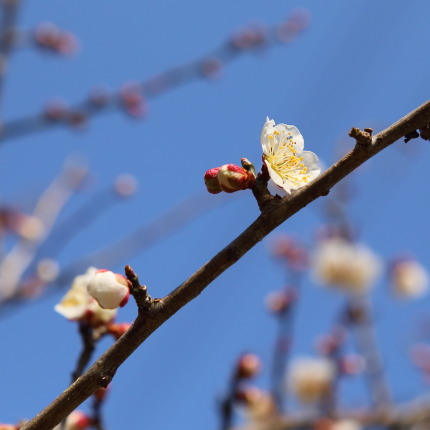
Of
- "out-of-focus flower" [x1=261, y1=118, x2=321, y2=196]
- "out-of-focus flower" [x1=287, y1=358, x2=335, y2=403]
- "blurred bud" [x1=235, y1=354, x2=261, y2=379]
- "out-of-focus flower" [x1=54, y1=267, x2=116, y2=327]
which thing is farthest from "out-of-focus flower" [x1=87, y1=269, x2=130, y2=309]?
"out-of-focus flower" [x1=287, y1=358, x2=335, y2=403]

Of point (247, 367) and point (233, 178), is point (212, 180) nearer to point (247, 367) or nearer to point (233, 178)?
point (233, 178)

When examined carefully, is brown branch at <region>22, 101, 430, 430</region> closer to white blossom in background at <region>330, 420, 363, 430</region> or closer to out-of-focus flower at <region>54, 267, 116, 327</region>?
out-of-focus flower at <region>54, 267, 116, 327</region>

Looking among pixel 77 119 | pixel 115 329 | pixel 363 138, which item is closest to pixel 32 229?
pixel 77 119

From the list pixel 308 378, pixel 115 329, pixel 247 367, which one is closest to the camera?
pixel 115 329

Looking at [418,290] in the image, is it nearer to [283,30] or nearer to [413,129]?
[283,30]

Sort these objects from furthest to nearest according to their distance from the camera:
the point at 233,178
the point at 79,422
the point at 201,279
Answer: the point at 79,422 → the point at 233,178 → the point at 201,279

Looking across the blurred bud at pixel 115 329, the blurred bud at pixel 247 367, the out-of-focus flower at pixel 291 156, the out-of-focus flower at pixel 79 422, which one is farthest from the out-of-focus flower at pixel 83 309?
the blurred bud at pixel 247 367

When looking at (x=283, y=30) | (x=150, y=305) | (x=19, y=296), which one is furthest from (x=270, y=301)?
(x=150, y=305)
